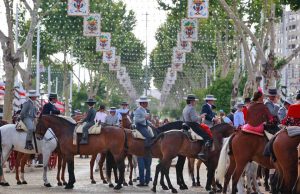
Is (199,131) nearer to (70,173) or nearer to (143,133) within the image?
(143,133)

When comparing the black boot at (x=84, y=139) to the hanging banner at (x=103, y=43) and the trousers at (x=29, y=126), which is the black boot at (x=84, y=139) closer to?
the trousers at (x=29, y=126)

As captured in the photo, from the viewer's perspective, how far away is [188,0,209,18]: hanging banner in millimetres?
34438

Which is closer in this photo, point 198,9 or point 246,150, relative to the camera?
point 246,150

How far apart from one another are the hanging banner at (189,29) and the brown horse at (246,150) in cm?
2379

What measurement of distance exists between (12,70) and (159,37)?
63651 mm

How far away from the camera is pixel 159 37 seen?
3910 inches

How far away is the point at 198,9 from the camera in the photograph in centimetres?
3456

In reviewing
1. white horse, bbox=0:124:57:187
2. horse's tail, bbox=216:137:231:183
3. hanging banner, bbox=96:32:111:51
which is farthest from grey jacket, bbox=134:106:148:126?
hanging banner, bbox=96:32:111:51

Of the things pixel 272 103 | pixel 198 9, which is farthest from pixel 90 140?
pixel 198 9

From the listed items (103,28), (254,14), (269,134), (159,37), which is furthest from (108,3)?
(269,134)

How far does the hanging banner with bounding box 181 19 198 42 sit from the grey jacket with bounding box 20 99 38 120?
19.3m

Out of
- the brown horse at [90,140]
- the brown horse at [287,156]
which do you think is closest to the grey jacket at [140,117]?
the brown horse at [90,140]

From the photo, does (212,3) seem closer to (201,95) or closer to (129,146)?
(129,146)

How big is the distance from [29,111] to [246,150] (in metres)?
7.59
